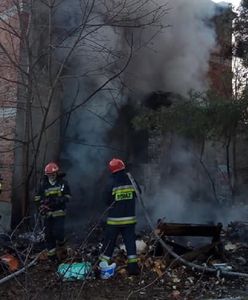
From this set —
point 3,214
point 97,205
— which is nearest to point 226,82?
point 97,205

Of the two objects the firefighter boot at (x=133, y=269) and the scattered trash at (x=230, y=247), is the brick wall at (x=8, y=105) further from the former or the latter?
the scattered trash at (x=230, y=247)

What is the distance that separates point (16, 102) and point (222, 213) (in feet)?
17.8

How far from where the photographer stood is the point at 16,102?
985 cm

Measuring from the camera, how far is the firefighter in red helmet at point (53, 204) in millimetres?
7160

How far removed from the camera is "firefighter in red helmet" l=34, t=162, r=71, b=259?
716cm

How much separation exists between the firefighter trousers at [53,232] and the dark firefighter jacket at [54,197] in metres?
0.09

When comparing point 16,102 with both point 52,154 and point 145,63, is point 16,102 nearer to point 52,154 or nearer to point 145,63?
point 52,154

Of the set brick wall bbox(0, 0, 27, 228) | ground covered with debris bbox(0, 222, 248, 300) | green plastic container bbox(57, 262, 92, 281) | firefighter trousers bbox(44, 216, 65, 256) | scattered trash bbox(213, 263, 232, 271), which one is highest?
brick wall bbox(0, 0, 27, 228)

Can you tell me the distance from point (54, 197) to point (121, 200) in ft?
4.25

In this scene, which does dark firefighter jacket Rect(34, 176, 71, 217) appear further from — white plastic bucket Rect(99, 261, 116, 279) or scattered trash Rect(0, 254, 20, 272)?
white plastic bucket Rect(99, 261, 116, 279)

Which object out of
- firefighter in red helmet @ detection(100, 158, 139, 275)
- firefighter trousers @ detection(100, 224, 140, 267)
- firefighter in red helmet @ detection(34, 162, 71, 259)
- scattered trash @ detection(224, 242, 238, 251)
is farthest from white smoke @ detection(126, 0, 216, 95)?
firefighter trousers @ detection(100, 224, 140, 267)

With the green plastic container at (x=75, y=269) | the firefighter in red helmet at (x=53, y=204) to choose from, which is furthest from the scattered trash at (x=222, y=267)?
the firefighter in red helmet at (x=53, y=204)

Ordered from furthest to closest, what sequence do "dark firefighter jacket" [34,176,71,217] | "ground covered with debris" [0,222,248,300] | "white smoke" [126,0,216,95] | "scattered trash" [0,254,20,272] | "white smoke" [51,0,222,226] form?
1. "white smoke" [126,0,216,95]
2. "white smoke" [51,0,222,226]
3. "dark firefighter jacket" [34,176,71,217]
4. "scattered trash" [0,254,20,272]
5. "ground covered with debris" [0,222,248,300]

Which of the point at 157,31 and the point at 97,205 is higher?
the point at 157,31
